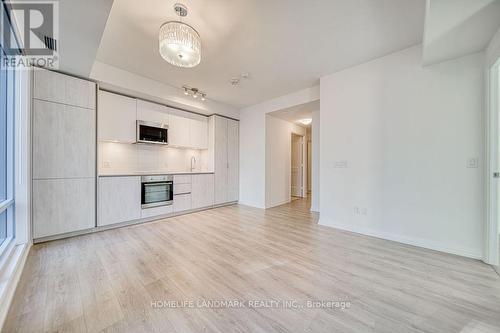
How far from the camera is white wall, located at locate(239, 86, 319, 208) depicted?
4930mm

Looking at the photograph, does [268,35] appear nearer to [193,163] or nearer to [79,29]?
[79,29]

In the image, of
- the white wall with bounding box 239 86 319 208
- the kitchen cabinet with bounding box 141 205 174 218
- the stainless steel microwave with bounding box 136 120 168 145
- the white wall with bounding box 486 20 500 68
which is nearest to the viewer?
the white wall with bounding box 486 20 500 68

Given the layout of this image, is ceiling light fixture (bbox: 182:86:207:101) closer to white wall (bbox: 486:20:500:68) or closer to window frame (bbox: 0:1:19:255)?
window frame (bbox: 0:1:19:255)

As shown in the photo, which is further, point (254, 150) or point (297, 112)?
point (254, 150)

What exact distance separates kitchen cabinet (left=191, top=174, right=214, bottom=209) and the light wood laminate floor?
1619mm

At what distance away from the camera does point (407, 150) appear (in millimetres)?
2707

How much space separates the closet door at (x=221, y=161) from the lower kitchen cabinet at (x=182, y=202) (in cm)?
78

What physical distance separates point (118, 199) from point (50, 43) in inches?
90.3

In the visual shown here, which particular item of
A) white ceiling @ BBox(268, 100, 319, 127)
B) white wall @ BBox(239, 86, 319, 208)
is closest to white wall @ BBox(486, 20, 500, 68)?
white ceiling @ BBox(268, 100, 319, 127)

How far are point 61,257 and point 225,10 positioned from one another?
11.2 ft

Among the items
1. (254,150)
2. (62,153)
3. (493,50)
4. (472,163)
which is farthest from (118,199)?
(493,50)

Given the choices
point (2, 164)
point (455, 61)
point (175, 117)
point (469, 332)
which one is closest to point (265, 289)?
point (469, 332)

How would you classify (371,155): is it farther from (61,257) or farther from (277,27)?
(61,257)

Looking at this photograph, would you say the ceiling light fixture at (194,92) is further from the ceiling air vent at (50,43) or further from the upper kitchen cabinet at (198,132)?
the ceiling air vent at (50,43)
